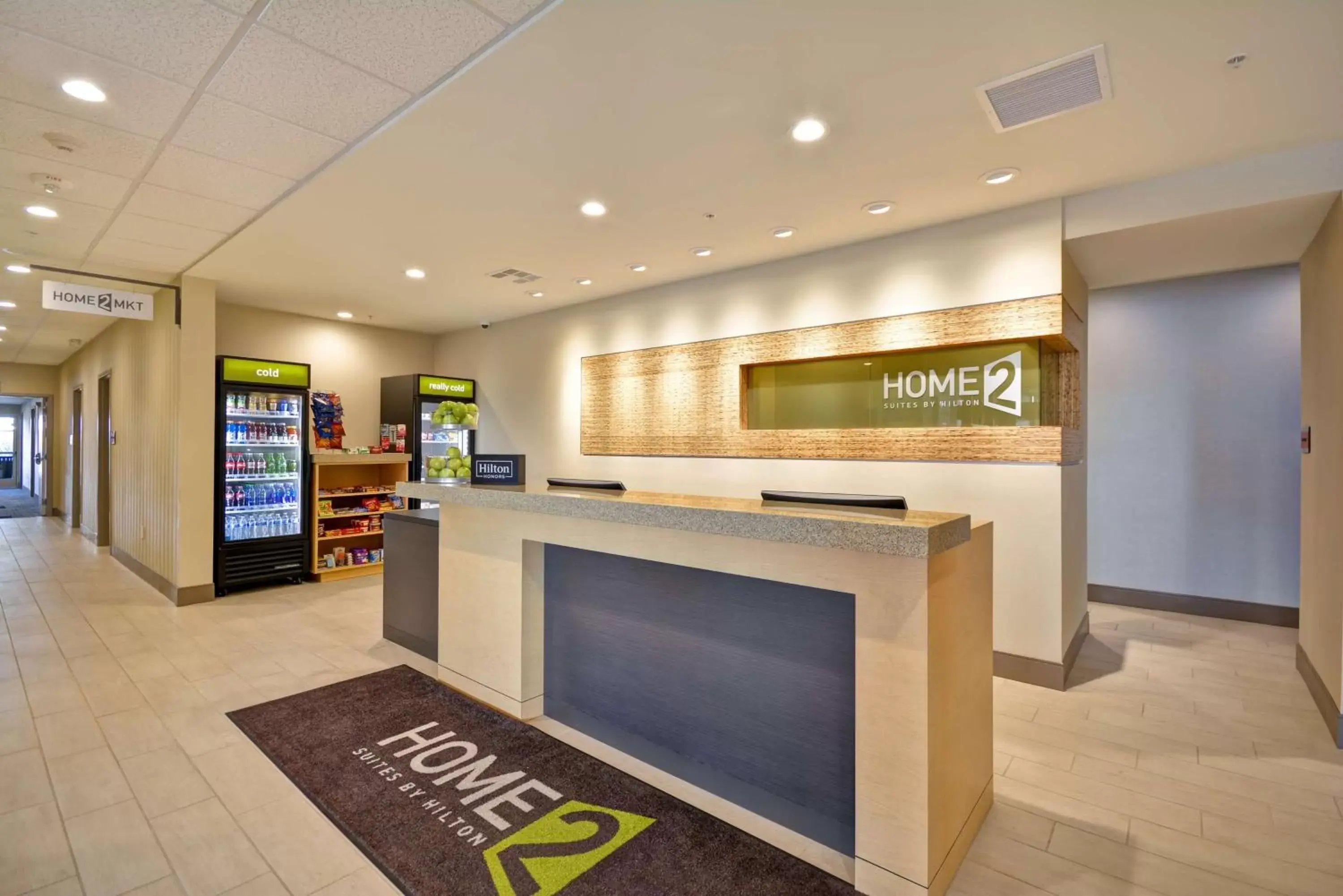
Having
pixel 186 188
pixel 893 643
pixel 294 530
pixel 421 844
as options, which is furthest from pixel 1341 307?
pixel 294 530

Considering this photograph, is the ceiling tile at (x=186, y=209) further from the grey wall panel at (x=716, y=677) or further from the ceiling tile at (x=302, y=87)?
the grey wall panel at (x=716, y=677)

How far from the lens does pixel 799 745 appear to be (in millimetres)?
2318

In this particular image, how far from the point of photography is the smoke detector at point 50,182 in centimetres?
361

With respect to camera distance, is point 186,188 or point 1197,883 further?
point 186,188

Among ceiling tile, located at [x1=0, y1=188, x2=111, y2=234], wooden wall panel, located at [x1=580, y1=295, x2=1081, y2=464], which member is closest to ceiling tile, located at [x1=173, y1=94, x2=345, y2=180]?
ceiling tile, located at [x1=0, y1=188, x2=111, y2=234]

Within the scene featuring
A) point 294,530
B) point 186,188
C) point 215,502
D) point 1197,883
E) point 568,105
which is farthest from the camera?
point 294,530

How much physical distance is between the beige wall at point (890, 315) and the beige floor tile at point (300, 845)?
144 inches

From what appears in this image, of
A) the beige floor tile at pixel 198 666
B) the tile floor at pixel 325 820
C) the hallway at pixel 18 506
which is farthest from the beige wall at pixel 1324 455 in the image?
the hallway at pixel 18 506

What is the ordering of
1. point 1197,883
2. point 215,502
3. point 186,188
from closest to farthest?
point 1197,883, point 186,188, point 215,502

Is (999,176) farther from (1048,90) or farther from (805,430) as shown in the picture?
(805,430)

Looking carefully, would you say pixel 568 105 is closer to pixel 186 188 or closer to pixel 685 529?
pixel 685 529

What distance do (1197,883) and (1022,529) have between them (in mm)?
2145

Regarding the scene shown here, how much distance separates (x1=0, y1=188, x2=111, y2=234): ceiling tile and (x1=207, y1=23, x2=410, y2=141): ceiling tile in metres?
2.28

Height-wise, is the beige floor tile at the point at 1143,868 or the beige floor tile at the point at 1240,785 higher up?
the beige floor tile at the point at 1143,868
